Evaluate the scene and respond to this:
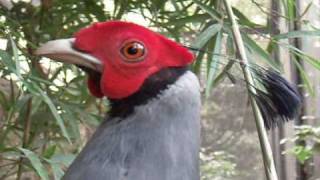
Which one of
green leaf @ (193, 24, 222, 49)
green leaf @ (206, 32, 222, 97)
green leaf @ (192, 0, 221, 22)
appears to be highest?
green leaf @ (192, 0, 221, 22)

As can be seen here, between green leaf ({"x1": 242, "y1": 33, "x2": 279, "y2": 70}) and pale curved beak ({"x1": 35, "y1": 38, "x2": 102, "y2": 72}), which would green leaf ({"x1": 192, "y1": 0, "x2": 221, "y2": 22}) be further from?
pale curved beak ({"x1": 35, "y1": 38, "x2": 102, "y2": 72})

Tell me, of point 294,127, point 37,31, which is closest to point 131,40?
point 37,31

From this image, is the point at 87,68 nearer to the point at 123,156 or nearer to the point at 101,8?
the point at 123,156

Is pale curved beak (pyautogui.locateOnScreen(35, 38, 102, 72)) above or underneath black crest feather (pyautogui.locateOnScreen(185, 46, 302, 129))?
above

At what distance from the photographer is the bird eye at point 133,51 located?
0.86m

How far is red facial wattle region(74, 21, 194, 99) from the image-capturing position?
0.85 m

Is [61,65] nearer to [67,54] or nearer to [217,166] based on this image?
[67,54]

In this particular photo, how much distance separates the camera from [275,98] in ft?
3.03

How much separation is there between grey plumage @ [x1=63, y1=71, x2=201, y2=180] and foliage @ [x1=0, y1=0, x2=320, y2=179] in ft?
0.81

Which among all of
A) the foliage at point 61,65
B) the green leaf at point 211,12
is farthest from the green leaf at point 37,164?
the green leaf at point 211,12

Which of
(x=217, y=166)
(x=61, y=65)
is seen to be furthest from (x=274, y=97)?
(x=217, y=166)

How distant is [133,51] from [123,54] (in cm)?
1

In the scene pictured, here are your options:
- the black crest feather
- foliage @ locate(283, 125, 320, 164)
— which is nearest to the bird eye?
the black crest feather

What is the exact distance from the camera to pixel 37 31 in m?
1.29
